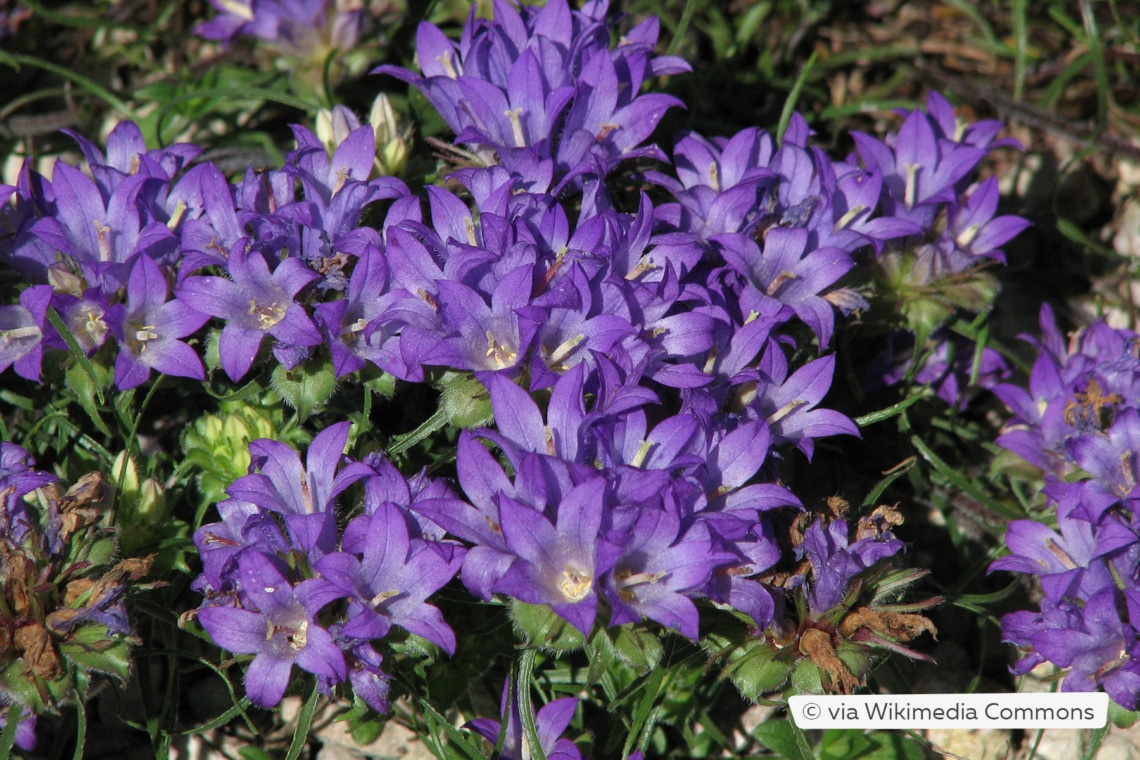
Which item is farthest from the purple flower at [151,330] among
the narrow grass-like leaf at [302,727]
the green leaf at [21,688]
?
the narrow grass-like leaf at [302,727]

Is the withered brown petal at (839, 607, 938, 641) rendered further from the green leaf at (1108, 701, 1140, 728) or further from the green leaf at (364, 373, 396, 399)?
the green leaf at (364, 373, 396, 399)

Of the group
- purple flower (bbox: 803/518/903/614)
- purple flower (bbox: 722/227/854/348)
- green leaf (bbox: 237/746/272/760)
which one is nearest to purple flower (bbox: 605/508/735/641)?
purple flower (bbox: 803/518/903/614)

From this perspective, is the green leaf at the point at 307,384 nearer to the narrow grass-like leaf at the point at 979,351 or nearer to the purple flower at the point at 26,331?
the purple flower at the point at 26,331

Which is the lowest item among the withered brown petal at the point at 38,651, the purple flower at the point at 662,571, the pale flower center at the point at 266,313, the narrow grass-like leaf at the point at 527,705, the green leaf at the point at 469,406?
the narrow grass-like leaf at the point at 527,705

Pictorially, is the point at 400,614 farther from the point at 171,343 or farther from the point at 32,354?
the point at 32,354

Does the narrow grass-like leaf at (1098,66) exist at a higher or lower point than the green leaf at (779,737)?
higher

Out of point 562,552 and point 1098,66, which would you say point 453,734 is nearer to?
point 562,552
